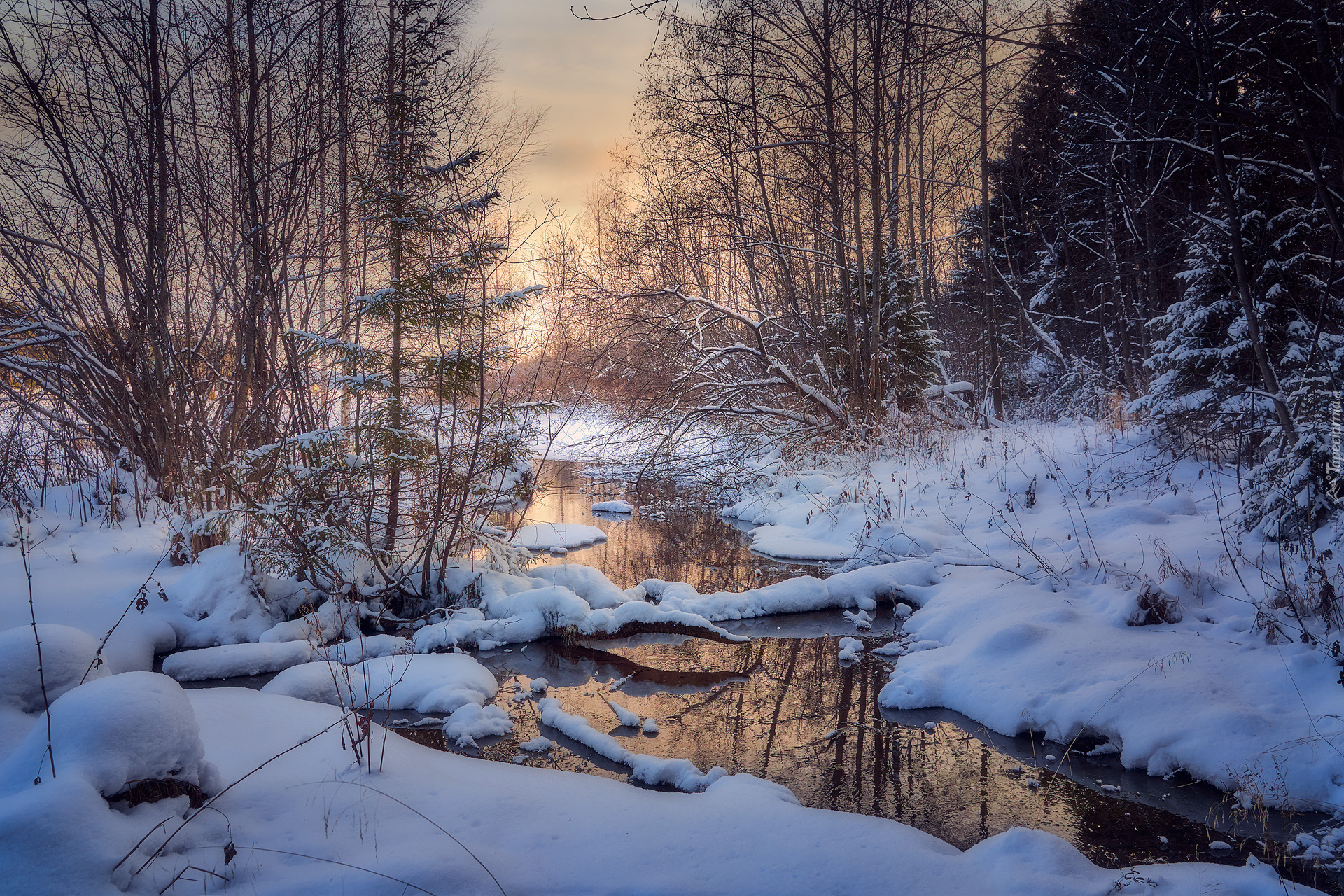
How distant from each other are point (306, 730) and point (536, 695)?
1.44 meters

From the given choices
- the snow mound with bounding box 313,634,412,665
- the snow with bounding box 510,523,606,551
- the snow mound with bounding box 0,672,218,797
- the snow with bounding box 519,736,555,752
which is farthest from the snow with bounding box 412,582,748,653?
the snow mound with bounding box 0,672,218,797

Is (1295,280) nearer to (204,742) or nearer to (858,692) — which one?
(858,692)

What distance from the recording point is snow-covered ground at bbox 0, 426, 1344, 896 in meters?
2.27

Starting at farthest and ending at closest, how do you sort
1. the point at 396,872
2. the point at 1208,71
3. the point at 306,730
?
the point at 306,730 < the point at 1208,71 < the point at 396,872

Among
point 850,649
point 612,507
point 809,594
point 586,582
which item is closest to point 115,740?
point 586,582

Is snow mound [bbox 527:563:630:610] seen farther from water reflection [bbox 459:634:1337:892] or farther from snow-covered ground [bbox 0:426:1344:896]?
water reflection [bbox 459:634:1337:892]

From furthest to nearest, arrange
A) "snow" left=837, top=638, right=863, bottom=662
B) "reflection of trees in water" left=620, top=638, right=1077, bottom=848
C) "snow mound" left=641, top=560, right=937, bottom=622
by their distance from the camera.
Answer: "snow mound" left=641, top=560, right=937, bottom=622, "snow" left=837, top=638, right=863, bottom=662, "reflection of trees in water" left=620, top=638, right=1077, bottom=848

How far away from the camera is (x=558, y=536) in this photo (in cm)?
865

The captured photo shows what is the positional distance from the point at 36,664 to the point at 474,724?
202 centimetres

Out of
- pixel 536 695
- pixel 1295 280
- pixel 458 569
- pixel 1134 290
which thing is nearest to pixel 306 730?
pixel 536 695

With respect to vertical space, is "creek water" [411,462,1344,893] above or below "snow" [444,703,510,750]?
below

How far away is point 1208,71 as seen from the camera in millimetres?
2949

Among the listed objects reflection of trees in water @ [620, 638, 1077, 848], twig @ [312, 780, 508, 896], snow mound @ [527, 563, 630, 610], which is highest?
snow mound @ [527, 563, 630, 610]

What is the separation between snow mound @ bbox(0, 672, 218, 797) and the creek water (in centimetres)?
152
